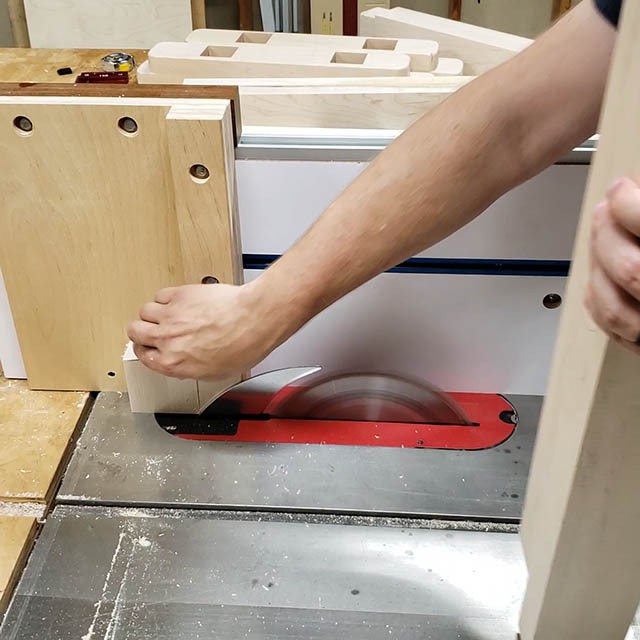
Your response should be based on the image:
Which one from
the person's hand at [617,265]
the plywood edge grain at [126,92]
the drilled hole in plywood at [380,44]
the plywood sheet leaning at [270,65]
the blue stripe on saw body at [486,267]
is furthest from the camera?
the drilled hole in plywood at [380,44]

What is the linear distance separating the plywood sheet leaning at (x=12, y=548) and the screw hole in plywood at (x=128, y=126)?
1.40 feet

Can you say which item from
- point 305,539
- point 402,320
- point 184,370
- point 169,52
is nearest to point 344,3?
point 169,52

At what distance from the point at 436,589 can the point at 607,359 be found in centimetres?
38

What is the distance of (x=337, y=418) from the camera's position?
3.08 ft

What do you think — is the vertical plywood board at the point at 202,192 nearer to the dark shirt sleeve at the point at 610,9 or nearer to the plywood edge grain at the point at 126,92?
the plywood edge grain at the point at 126,92

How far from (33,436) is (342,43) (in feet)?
2.42

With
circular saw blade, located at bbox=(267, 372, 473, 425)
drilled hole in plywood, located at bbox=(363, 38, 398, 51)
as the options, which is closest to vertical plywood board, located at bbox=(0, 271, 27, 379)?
circular saw blade, located at bbox=(267, 372, 473, 425)

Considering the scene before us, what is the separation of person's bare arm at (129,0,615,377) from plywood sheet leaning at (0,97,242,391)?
0.12 meters

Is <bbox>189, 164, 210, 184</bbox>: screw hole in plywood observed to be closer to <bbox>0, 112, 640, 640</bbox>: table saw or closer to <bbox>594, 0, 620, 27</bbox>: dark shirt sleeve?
<bbox>0, 112, 640, 640</bbox>: table saw

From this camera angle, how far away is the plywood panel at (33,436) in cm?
81

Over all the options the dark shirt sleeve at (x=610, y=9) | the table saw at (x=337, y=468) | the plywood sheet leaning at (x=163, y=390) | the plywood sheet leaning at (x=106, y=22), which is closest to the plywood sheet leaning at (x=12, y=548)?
the table saw at (x=337, y=468)

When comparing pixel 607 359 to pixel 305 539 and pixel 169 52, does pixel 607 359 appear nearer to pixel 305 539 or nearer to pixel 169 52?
pixel 305 539

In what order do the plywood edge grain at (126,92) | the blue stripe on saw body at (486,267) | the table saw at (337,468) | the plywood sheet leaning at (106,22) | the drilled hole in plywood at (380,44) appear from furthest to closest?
the plywood sheet leaning at (106,22) < the drilled hole in plywood at (380,44) < the blue stripe on saw body at (486,267) < the plywood edge grain at (126,92) < the table saw at (337,468)

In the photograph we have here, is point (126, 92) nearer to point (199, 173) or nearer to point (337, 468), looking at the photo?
point (199, 173)
